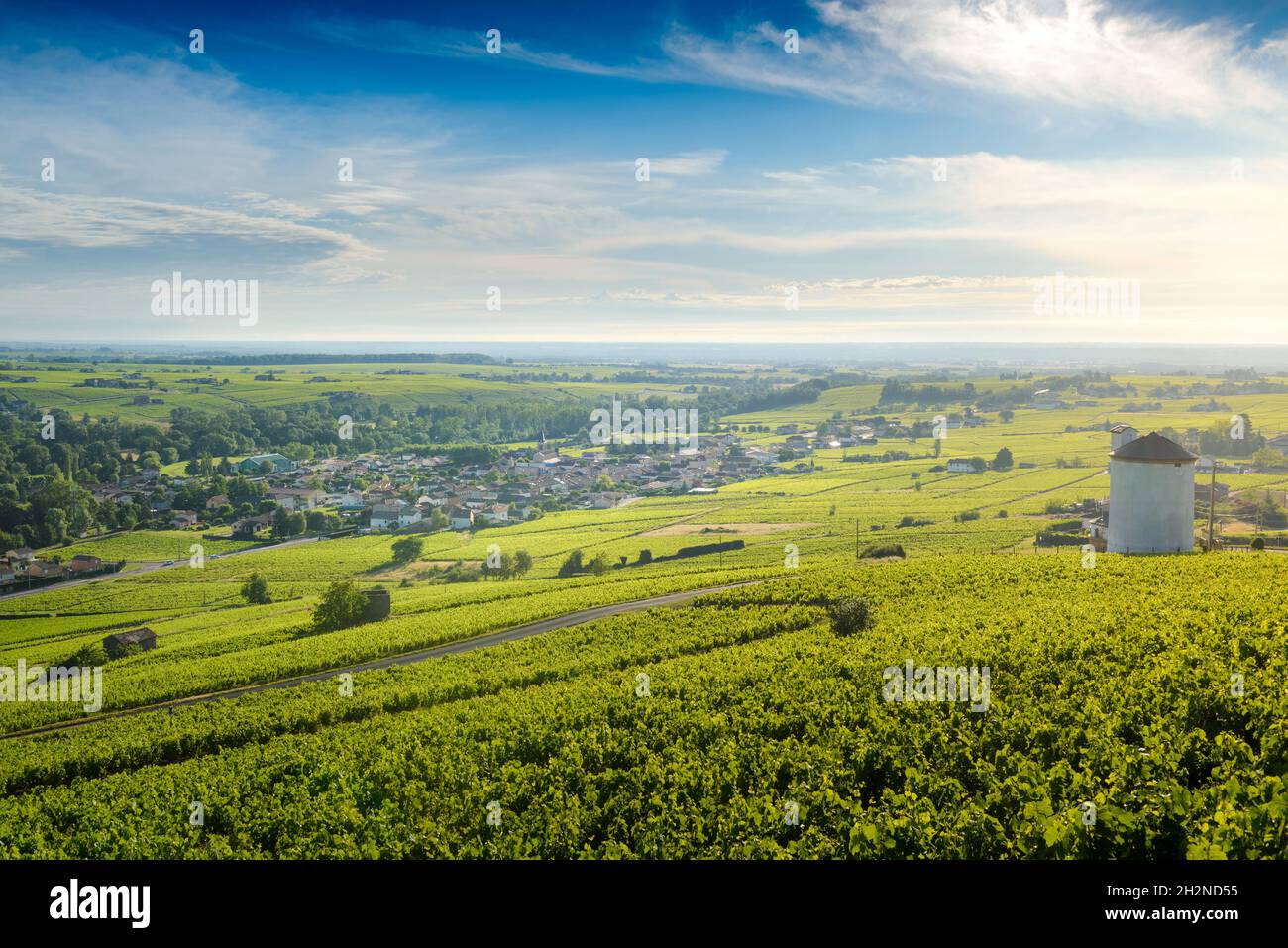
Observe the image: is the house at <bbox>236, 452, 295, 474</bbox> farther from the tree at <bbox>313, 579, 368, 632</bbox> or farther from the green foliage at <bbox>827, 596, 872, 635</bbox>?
the green foliage at <bbox>827, 596, 872, 635</bbox>

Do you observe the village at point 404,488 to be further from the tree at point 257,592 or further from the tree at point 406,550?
the tree at point 257,592

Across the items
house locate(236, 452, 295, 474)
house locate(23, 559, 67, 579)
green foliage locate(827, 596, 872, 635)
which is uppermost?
house locate(236, 452, 295, 474)

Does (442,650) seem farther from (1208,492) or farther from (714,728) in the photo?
(1208,492)

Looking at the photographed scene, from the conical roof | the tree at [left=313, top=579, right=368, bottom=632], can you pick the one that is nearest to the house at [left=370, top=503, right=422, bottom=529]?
the tree at [left=313, top=579, right=368, bottom=632]

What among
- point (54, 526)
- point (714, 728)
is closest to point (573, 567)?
point (714, 728)

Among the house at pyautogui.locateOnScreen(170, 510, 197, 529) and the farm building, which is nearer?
the farm building
